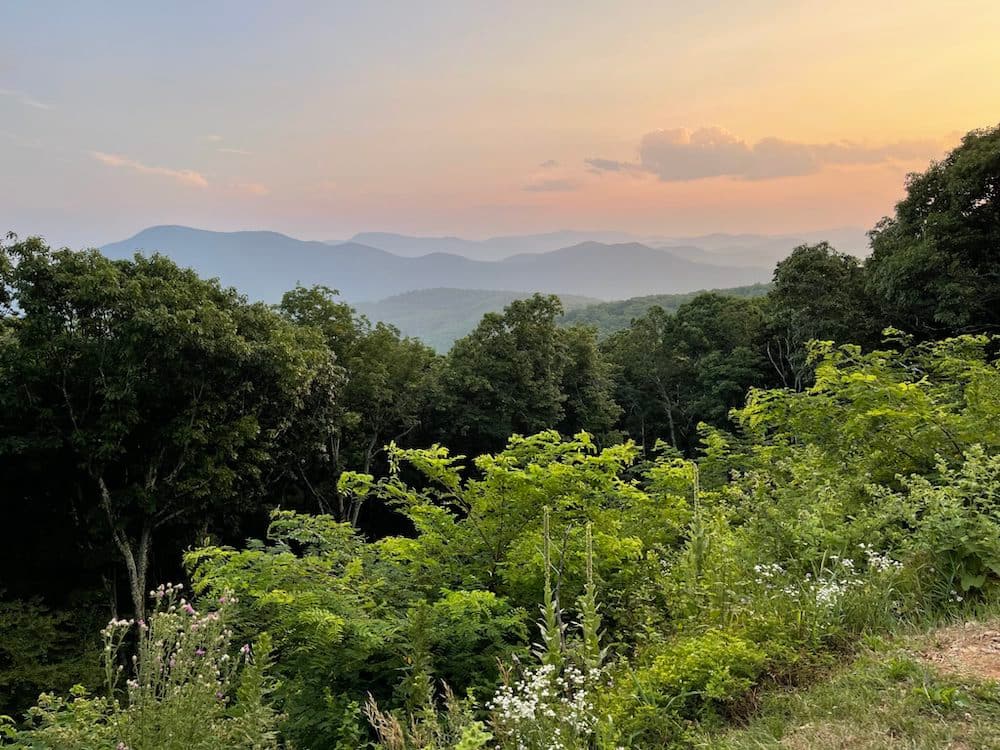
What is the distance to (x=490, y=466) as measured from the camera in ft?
17.1

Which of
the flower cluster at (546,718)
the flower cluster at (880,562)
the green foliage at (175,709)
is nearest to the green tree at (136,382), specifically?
the green foliage at (175,709)

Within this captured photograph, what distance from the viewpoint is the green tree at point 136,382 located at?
1118 cm

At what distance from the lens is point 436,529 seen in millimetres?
5629

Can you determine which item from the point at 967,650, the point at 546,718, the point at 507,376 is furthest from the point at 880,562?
the point at 507,376

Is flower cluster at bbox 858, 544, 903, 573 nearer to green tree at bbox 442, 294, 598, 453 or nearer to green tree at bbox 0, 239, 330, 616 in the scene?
green tree at bbox 0, 239, 330, 616

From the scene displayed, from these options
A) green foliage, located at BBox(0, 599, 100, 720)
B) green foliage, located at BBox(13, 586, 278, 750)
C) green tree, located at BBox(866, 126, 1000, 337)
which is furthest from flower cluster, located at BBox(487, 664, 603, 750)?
green tree, located at BBox(866, 126, 1000, 337)

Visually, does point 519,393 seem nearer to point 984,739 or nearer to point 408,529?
point 408,529

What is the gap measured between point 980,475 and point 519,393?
20.6 metres

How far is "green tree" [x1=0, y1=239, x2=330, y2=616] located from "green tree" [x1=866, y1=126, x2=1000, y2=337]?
61.0 ft

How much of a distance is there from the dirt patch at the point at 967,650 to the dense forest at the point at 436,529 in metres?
0.26

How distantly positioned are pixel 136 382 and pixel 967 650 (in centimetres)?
1299

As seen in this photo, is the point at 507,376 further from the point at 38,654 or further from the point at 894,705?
the point at 894,705

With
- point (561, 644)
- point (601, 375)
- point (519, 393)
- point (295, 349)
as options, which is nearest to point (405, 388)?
point (519, 393)

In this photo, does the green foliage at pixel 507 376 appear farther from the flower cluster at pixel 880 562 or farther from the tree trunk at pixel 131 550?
the flower cluster at pixel 880 562
